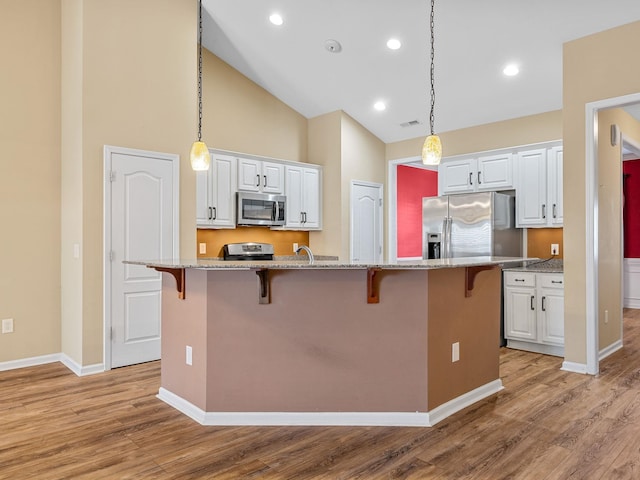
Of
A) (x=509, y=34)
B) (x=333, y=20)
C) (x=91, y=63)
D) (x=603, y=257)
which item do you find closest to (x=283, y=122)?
(x=333, y=20)

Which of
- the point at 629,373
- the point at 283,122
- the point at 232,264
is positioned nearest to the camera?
the point at 232,264

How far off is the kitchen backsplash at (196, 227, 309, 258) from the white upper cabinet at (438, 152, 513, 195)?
6.76 ft

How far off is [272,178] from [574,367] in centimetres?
382

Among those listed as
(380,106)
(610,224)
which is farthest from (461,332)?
(380,106)

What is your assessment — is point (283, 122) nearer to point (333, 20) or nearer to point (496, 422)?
point (333, 20)

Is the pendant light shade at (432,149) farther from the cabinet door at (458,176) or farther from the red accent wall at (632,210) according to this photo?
the red accent wall at (632,210)

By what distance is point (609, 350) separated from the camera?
4660 mm

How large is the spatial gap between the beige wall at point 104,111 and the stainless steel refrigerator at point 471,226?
2.93 metres

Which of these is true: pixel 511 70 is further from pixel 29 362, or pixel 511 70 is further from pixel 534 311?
pixel 29 362

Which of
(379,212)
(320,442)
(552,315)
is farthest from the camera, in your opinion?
(379,212)

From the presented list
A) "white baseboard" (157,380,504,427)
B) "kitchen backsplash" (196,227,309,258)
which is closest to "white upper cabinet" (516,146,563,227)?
"kitchen backsplash" (196,227,309,258)

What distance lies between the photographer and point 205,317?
2.91 meters

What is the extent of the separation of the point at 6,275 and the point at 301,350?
3016 millimetres

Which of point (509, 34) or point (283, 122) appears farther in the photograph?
point (283, 122)
